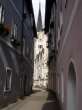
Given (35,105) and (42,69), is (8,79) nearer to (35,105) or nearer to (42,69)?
(35,105)

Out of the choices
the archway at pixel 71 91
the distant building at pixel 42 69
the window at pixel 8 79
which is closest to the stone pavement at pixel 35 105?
the window at pixel 8 79

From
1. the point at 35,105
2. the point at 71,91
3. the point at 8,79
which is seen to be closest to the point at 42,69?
the point at 35,105

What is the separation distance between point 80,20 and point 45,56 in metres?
42.6

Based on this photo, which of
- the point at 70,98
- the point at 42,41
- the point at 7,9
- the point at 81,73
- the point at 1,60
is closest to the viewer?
the point at 81,73

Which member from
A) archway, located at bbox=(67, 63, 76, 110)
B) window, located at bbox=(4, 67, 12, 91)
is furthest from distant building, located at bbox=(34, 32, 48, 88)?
archway, located at bbox=(67, 63, 76, 110)

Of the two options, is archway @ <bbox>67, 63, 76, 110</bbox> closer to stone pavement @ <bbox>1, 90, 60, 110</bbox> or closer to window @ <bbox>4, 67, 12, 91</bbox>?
stone pavement @ <bbox>1, 90, 60, 110</bbox>

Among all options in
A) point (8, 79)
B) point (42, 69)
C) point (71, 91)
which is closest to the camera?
point (71, 91)

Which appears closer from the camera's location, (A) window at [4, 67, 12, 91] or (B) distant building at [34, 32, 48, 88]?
(A) window at [4, 67, 12, 91]

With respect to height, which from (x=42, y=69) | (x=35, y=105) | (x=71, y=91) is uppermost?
(x=42, y=69)

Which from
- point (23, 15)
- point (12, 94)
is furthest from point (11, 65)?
point (23, 15)

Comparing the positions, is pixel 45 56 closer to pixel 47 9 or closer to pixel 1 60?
pixel 47 9

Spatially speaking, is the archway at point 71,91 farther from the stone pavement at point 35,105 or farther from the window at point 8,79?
the window at point 8,79

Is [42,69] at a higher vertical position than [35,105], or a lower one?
higher

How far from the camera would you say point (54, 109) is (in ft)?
45.7
